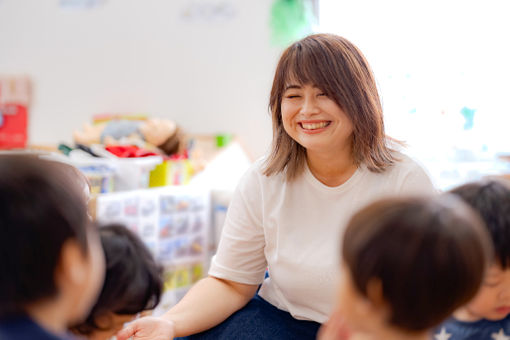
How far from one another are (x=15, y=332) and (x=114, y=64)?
102 inches

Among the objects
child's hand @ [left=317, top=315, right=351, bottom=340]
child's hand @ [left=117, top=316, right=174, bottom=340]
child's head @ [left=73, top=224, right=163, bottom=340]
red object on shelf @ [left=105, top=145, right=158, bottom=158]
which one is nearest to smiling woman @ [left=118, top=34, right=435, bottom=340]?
child's hand @ [left=117, top=316, right=174, bottom=340]

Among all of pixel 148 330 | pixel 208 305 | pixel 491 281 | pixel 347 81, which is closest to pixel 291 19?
pixel 347 81

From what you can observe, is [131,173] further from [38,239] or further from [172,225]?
[38,239]

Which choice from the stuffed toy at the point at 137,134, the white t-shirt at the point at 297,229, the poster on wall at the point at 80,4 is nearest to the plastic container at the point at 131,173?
the stuffed toy at the point at 137,134

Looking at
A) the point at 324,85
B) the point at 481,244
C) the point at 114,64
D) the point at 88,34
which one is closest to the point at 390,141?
the point at 324,85

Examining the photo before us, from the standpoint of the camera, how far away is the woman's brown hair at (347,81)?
41.8 inches

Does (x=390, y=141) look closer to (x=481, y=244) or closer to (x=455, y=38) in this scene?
(x=481, y=244)

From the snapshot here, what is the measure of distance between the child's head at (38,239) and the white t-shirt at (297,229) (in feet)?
2.07

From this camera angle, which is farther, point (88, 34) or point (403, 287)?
point (88, 34)

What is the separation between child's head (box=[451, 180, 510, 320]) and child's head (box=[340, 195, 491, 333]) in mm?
216

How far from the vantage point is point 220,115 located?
2.58 meters

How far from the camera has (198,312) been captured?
1.11 m

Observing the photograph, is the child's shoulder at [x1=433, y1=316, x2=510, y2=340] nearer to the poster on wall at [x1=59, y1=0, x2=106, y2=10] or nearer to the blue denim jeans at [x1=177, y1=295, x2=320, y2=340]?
the blue denim jeans at [x1=177, y1=295, x2=320, y2=340]

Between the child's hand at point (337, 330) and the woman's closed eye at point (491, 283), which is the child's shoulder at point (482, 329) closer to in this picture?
the woman's closed eye at point (491, 283)
